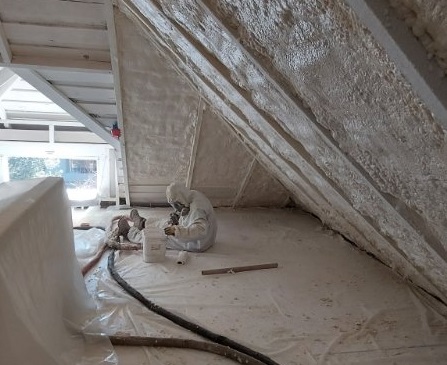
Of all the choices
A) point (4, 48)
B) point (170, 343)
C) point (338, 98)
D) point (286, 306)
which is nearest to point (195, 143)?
point (4, 48)

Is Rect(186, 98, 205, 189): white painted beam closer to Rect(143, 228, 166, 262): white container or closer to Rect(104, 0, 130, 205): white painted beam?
Rect(104, 0, 130, 205): white painted beam

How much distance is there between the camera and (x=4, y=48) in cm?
285

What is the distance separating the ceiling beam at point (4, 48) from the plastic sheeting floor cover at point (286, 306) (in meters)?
1.62

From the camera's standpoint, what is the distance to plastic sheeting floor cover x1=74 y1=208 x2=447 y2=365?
2188 mm

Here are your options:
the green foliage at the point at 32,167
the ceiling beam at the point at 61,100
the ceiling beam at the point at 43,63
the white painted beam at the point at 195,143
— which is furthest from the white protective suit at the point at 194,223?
the green foliage at the point at 32,167

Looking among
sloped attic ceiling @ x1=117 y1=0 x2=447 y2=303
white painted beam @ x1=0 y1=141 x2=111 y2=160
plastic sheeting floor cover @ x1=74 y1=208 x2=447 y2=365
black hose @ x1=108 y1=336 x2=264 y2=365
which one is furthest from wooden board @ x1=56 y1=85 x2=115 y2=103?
black hose @ x1=108 y1=336 x2=264 y2=365

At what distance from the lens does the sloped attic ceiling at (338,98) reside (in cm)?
94

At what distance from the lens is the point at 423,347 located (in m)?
2.26

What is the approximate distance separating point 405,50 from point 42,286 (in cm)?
168

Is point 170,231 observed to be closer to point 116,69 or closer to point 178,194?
point 178,194

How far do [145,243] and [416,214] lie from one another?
2.17 metres

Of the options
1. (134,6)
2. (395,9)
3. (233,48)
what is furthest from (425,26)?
(134,6)

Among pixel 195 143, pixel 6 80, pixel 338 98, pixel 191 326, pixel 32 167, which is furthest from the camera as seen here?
pixel 32 167

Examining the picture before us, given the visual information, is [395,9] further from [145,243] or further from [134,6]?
[145,243]
